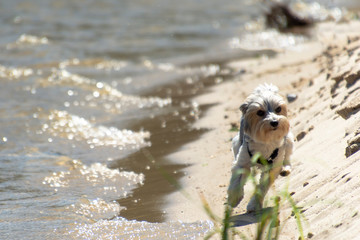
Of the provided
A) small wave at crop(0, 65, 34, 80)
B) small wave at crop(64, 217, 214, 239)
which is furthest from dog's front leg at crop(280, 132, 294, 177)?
small wave at crop(0, 65, 34, 80)

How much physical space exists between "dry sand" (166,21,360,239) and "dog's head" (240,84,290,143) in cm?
41

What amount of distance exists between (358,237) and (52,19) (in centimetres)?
1735

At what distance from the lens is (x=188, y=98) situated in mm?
10930

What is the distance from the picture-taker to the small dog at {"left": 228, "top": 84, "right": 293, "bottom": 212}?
16.5 feet

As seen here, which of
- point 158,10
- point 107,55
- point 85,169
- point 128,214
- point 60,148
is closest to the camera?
point 128,214

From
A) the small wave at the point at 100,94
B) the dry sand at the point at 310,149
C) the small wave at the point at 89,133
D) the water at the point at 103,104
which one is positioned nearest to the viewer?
the dry sand at the point at 310,149

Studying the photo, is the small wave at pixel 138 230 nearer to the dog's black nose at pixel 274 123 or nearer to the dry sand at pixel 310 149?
the dry sand at pixel 310 149

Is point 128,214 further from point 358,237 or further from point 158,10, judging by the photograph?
point 158,10

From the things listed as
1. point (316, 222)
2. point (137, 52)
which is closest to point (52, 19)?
point (137, 52)

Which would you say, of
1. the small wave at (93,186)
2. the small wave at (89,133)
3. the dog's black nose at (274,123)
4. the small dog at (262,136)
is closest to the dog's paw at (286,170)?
the small dog at (262,136)

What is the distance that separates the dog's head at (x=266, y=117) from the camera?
4992mm

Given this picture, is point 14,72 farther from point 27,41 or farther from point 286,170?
point 286,170

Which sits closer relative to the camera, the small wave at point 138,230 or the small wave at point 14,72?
the small wave at point 138,230

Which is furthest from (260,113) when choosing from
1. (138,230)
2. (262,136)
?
(138,230)
